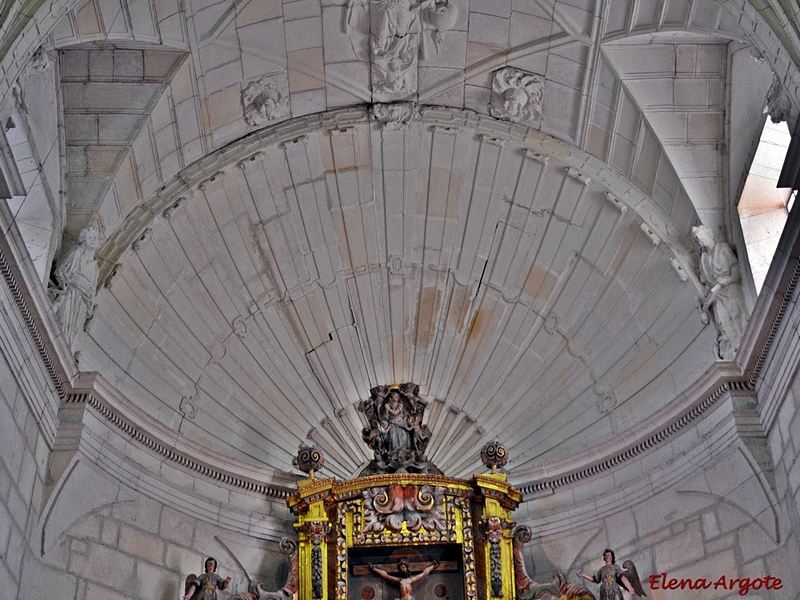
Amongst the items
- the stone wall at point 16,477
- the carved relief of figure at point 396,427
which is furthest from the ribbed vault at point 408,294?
the stone wall at point 16,477

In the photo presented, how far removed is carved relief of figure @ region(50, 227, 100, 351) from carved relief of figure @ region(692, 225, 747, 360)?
602cm

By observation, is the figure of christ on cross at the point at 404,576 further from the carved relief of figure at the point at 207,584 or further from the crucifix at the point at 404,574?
the carved relief of figure at the point at 207,584

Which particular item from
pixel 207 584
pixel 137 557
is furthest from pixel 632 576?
Result: pixel 137 557

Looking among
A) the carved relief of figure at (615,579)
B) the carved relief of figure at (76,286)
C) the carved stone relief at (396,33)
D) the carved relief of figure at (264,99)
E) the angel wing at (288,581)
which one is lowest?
the carved relief of figure at (615,579)

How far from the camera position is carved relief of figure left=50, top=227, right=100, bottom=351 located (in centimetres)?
1073

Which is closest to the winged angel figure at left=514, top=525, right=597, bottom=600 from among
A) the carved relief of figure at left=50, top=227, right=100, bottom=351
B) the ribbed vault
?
the ribbed vault

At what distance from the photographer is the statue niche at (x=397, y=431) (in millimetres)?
12188

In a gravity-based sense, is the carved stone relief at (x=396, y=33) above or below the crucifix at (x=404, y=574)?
above

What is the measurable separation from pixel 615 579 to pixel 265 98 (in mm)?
6210

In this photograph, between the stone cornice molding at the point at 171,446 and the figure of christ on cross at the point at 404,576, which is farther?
the figure of christ on cross at the point at 404,576

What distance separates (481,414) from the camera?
13.3 meters

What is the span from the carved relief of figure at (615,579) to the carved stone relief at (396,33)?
558 cm

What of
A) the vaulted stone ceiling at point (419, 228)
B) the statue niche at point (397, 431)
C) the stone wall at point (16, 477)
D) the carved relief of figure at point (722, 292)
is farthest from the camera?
the statue niche at point (397, 431)

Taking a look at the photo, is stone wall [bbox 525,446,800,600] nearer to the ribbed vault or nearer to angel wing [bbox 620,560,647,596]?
angel wing [bbox 620,560,647,596]
